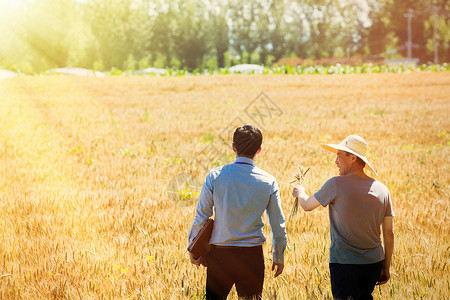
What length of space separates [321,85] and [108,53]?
39075 millimetres

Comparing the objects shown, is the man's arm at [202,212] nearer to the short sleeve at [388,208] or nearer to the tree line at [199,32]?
the short sleeve at [388,208]

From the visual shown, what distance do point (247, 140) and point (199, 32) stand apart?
210 feet

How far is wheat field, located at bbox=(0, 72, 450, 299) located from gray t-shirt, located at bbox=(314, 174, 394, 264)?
0.68m

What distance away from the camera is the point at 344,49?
3130 inches

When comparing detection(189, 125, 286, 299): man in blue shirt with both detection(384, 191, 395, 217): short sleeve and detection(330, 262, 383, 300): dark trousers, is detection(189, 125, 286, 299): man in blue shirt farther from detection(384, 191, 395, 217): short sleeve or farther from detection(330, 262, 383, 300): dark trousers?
detection(384, 191, 395, 217): short sleeve

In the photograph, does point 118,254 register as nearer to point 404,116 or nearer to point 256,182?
point 256,182

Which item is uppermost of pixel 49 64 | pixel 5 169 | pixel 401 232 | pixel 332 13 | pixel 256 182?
pixel 332 13

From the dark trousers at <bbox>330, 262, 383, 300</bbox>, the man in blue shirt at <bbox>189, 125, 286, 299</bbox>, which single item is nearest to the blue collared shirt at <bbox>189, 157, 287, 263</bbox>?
the man in blue shirt at <bbox>189, 125, 286, 299</bbox>

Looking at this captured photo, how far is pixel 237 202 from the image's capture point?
123 inches

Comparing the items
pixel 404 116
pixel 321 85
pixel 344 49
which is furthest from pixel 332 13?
pixel 404 116

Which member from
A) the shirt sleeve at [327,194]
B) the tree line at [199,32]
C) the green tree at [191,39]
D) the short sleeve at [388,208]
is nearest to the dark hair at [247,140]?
the shirt sleeve at [327,194]

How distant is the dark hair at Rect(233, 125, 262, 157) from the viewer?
3.07 metres

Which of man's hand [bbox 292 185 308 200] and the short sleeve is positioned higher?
man's hand [bbox 292 185 308 200]

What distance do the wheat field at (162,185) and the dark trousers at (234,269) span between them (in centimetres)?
42
